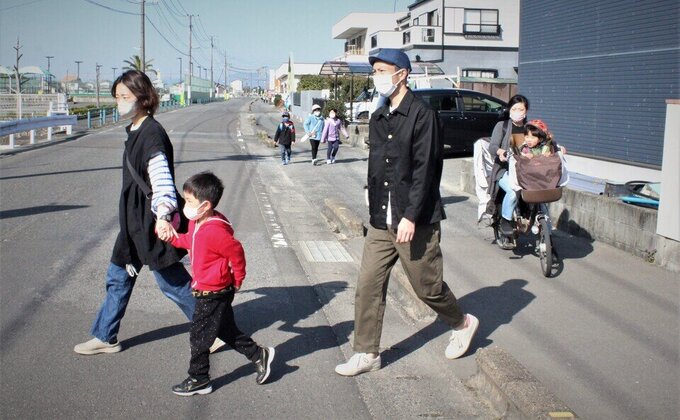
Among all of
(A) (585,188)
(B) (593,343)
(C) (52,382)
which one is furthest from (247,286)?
(A) (585,188)

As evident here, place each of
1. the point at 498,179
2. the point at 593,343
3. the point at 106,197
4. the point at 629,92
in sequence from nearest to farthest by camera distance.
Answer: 1. the point at 593,343
2. the point at 498,179
3. the point at 106,197
4. the point at 629,92

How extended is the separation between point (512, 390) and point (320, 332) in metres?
1.96

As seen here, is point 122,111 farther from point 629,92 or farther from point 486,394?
point 629,92

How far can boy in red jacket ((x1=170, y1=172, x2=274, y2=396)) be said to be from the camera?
4199mm

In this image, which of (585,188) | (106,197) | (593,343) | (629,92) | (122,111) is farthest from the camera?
(629,92)

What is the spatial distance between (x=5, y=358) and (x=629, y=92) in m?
11.8

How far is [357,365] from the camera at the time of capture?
181 inches

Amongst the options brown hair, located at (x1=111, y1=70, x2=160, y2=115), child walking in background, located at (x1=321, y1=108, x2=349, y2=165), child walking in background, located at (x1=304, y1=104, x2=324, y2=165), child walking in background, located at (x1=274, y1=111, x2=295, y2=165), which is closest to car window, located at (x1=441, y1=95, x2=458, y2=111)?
child walking in background, located at (x1=321, y1=108, x2=349, y2=165)

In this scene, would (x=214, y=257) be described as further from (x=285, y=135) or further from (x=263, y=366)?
(x=285, y=135)

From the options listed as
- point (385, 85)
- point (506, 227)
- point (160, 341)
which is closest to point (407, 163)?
point (385, 85)

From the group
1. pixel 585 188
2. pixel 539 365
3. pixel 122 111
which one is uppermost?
pixel 122 111

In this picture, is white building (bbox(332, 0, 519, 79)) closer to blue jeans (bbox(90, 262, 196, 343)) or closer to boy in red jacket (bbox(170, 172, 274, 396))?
blue jeans (bbox(90, 262, 196, 343))

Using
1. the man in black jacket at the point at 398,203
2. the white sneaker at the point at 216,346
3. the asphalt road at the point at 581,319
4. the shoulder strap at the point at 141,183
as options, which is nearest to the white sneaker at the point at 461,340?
the asphalt road at the point at 581,319

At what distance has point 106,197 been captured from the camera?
12289 millimetres
